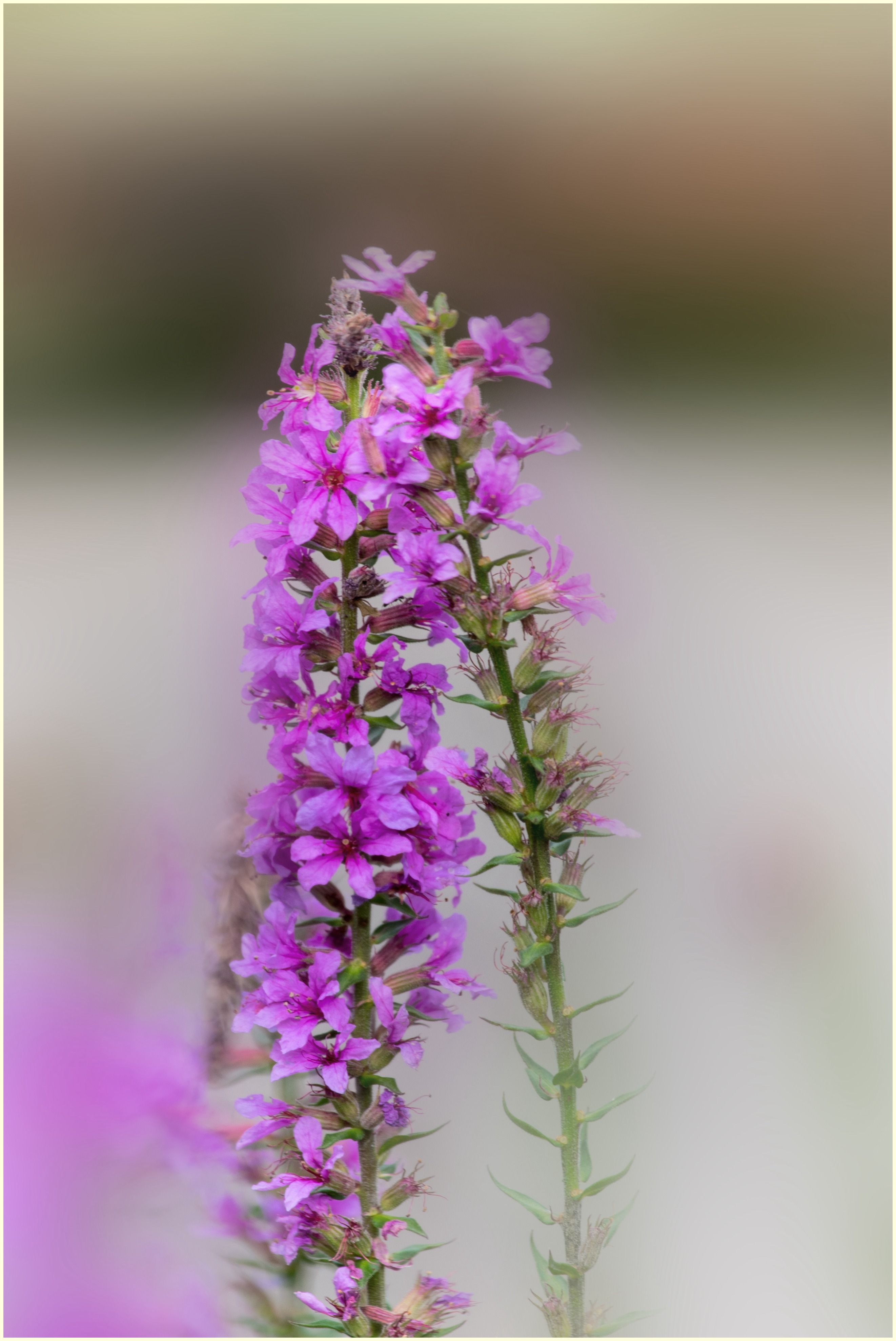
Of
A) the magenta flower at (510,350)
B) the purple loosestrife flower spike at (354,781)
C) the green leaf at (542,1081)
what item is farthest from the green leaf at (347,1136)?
the magenta flower at (510,350)

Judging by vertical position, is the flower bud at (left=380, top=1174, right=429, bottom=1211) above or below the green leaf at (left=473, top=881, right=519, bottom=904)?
below

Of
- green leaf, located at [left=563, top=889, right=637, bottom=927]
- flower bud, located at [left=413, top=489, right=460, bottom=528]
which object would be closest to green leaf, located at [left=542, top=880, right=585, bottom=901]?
green leaf, located at [left=563, top=889, right=637, bottom=927]

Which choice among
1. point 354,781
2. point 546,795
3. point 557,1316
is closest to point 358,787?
point 354,781

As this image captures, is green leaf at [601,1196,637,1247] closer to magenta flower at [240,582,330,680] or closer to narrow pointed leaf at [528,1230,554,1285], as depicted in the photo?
narrow pointed leaf at [528,1230,554,1285]

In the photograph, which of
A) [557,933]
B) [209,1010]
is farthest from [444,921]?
[209,1010]

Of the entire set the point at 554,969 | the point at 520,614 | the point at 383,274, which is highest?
the point at 383,274

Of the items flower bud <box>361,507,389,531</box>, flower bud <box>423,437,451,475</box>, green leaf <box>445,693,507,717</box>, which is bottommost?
green leaf <box>445,693,507,717</box>

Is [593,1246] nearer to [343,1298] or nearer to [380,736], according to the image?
[343,1298]
